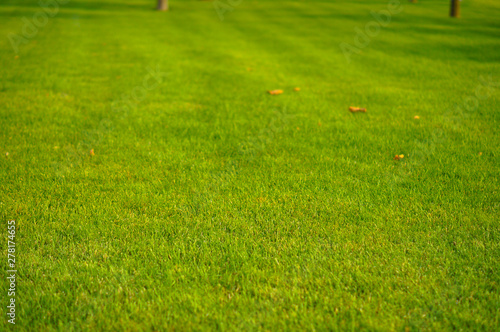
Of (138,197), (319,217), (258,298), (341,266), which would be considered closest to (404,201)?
(319,217)

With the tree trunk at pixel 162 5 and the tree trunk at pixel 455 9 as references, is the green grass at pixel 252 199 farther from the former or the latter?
the tree trunk at pixel 162 5

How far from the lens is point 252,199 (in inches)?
148

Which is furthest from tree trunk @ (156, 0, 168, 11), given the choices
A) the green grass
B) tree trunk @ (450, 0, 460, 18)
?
tree trunk @ (450, 0, 460, 18)

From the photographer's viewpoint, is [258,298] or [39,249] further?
[39,249]

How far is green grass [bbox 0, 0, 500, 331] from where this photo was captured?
2545mm

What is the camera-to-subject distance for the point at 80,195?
385 centimetres

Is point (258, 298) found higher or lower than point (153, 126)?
lower

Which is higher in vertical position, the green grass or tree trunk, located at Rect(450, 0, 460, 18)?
tree trunk, located at Rect(450, 0, 460, 18)

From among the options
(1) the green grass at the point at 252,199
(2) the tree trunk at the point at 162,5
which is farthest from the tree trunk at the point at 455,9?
(2) the tree trunk at the point at 162,5

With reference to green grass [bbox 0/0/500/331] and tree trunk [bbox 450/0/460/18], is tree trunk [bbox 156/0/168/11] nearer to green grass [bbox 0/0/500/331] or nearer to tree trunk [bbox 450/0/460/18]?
green grass [bbox 0/0/500/331]

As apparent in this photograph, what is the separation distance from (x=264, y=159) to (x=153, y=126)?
2.04 m

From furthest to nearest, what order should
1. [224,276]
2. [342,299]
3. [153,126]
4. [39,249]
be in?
[153,126], [39,249], [224,276], [342,299]

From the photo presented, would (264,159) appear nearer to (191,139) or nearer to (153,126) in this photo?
(191,139)

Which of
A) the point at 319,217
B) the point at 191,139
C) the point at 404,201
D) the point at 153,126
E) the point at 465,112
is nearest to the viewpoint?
the point at 319,217
